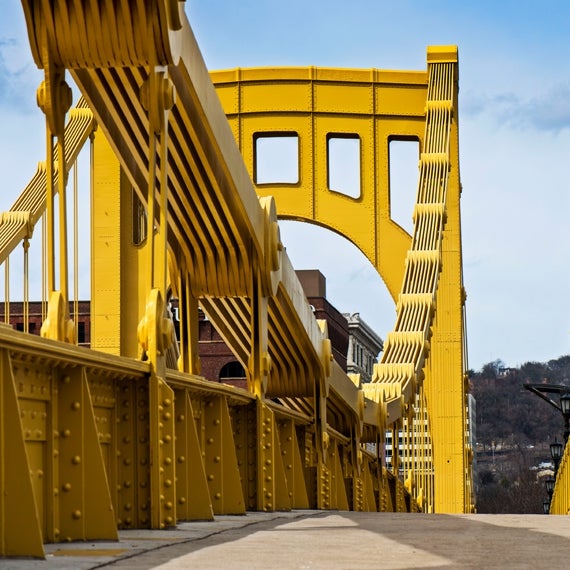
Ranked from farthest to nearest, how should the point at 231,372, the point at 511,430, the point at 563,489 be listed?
the point at 511,430, the point at 231,372, the point at 563,489

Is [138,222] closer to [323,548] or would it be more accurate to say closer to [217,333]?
[323,548]

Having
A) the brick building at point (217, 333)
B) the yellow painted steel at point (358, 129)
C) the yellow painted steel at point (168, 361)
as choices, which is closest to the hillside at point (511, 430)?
the brick building at point (217, 333)

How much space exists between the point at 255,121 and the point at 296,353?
19.3 metres

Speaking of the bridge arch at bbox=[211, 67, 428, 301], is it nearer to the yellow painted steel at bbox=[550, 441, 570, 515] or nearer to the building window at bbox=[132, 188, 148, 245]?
the building window at bbox=[132, 188, 148, 245]

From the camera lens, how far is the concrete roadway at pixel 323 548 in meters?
6.11

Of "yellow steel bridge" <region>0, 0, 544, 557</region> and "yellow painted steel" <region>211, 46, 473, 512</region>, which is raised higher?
"yellow painted steel" <region>211, 46, 473, 512</region>

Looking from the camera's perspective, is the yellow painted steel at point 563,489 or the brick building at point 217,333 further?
the brick building at point 217,333

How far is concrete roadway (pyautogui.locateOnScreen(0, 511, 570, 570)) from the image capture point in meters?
6.11

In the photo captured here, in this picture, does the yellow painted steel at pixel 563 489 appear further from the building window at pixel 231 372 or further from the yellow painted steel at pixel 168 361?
the building window at pixel 231 372

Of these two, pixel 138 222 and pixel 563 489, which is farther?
pixel 138 222

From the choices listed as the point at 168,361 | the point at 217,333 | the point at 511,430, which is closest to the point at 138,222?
the point at 168,361

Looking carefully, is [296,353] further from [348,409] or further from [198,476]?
[198,476]

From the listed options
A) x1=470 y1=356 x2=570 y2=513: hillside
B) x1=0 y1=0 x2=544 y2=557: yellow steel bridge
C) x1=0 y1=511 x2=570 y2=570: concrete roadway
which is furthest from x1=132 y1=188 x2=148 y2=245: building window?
x1=470 y1=356 x2=570 y2=513: hillside

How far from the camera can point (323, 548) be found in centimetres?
711
